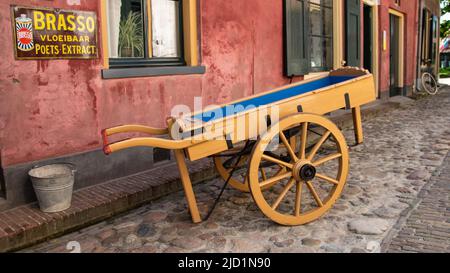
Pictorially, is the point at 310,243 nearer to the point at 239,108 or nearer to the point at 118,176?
the point at 239,108

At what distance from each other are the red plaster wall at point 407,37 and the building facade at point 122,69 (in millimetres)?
5092

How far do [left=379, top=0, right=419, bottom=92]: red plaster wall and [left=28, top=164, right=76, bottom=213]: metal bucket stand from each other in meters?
10.1

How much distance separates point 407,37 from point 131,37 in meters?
11.6

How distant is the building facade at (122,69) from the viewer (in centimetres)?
373

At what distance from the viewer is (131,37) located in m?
4.91

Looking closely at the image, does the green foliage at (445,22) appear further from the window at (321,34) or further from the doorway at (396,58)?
the window at (321,34)

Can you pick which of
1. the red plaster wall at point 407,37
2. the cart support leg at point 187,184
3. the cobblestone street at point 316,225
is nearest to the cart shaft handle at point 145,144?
the cart support leg at point 187,184

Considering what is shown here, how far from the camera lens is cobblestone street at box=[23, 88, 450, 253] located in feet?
10.4

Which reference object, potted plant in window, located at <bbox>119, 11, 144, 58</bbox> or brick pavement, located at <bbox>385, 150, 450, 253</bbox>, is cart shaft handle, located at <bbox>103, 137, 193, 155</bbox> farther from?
potted plant in window, located at <bbox>119, 11, 144, 58</bbox>

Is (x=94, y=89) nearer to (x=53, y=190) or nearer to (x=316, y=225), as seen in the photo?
(x=53, y=190)

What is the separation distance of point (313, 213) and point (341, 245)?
43cm

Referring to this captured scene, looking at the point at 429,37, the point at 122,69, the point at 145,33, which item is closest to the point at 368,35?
the point at 145,33
